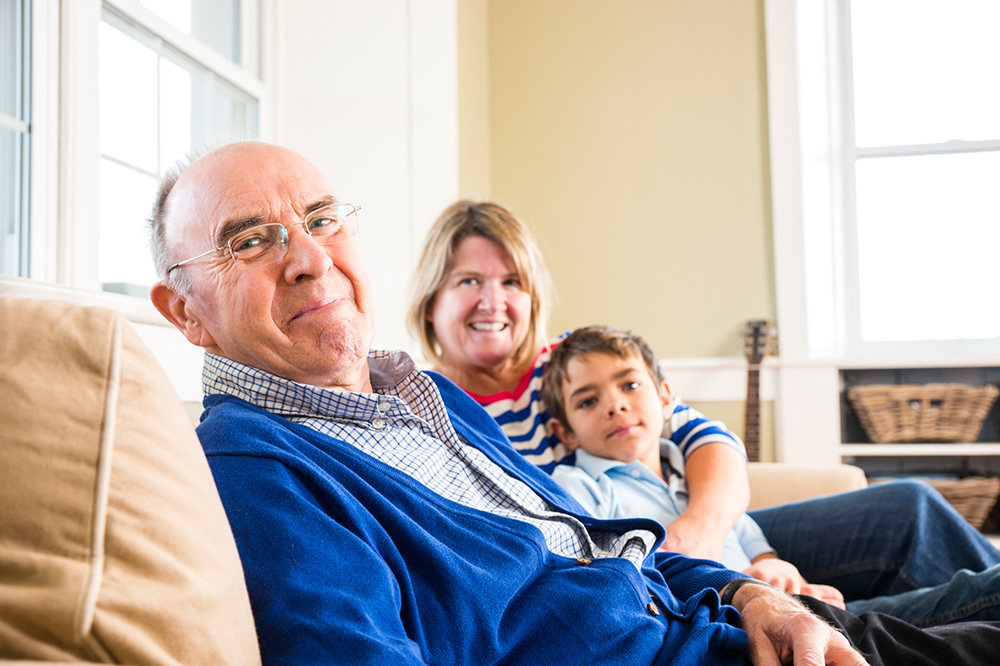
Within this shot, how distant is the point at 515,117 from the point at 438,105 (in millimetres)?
748

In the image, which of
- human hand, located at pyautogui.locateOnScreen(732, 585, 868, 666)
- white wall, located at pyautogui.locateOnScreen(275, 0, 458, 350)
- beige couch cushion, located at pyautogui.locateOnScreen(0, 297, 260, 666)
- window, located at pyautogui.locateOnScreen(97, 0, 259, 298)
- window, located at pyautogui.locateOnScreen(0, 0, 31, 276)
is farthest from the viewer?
white wall, located at pyautogui.locateOnScreen(275, 0, 458, 350)

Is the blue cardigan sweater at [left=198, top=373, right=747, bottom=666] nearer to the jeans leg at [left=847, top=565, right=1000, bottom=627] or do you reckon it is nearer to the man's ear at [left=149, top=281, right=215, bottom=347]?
the man's ear at [left=149, top=281, right=215, bottom=347]

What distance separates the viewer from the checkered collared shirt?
3.35ft

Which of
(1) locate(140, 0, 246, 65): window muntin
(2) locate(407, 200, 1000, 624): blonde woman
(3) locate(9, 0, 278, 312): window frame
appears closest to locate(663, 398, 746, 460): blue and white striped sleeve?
(2) locate(407, 200, 1000, 624): blonde woman

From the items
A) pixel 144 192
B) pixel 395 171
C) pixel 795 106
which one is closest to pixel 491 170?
pixel 395 171

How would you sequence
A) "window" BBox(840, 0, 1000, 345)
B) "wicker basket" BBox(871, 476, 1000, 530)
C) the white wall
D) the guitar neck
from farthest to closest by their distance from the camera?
"window" BBox(840, 0, 1000, 345) < the guitar neck < "wicker basket" BBox(871, 476, 1000, 530) < the white wall

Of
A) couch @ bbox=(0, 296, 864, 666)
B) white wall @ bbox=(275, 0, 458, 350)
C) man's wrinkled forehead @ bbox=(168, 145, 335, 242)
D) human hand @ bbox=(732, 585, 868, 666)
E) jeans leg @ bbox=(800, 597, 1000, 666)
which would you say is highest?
white wall @ bbox=(275, 0, 458, 350)

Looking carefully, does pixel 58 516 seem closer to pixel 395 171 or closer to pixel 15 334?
pixel 15 334

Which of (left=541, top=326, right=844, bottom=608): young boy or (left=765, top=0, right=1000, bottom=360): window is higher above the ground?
(left=765, top=0, right=1000, bottom=360): window

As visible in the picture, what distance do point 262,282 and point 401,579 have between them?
46 cm

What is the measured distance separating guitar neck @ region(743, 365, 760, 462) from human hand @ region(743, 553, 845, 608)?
187 centimetres

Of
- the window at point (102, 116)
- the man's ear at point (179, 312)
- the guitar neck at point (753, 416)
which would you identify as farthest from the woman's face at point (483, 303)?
the guitar neck at point (753, 416)

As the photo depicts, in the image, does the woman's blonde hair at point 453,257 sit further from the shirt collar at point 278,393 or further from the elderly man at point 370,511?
the shirt collar at point 278,393

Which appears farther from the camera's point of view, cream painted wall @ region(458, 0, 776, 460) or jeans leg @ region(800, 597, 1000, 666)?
cream painted wall @ region(458, 0, 776, 460)
